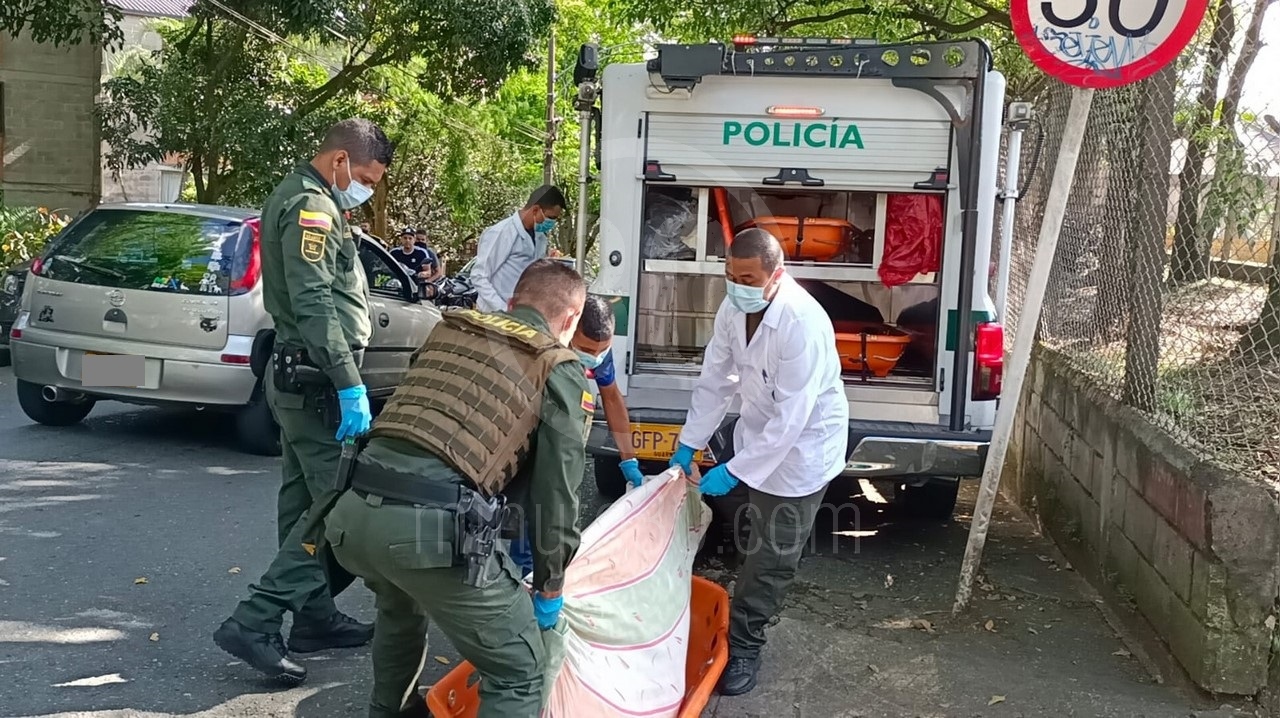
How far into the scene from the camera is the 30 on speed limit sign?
4215 mm

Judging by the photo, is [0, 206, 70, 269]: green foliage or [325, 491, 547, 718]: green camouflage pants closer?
[325, 491, 547, 718]: green camouflage pants

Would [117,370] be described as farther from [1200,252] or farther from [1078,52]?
[1200,252]

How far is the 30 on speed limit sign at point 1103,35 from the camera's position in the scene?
421 centimetres

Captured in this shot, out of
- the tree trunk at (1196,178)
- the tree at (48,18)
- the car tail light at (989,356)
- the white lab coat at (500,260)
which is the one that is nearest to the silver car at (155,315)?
the white lab coat at (500,260)

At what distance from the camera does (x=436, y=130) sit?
2433cm

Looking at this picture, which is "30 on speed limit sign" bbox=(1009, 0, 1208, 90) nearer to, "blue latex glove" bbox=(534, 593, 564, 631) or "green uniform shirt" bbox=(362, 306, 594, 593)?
"green uniform shirt" bbox=(362, 306, 594, 593)

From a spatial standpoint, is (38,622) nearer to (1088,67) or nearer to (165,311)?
(165,311)

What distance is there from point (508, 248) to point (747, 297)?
3.15m

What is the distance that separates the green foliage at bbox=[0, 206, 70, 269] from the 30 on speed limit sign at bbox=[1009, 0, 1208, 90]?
10.7 metres

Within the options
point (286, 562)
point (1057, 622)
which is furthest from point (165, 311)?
point (1057, 622)

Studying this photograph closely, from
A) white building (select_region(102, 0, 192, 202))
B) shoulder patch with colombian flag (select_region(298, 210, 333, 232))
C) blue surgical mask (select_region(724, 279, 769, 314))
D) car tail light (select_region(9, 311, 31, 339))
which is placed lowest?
car tail light (select_region(9, 311, 31, 339))

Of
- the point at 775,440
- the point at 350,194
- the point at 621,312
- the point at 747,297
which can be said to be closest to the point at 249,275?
the point at 621,312

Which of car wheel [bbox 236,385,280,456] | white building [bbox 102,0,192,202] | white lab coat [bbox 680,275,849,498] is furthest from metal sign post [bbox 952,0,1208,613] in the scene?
white building [bbox 102,0,192,202]

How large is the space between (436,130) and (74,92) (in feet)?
22.5
